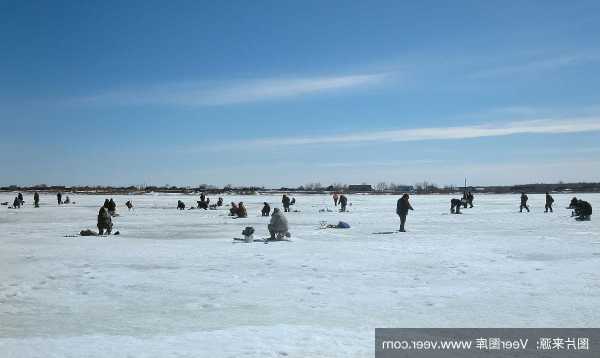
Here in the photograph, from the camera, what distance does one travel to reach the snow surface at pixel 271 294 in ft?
19.9

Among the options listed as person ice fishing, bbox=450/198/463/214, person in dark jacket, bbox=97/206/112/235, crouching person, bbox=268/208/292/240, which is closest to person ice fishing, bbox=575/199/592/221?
person ice fishing, bbox=450/198/463/214

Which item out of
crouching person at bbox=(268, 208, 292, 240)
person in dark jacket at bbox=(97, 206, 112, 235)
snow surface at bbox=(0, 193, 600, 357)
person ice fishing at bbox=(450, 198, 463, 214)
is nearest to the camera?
snow surface at bbox=(0, 193, 600, 357)

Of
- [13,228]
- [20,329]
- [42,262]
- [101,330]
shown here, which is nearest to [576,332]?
[101,330]

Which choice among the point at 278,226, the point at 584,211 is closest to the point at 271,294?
the point at 278,226

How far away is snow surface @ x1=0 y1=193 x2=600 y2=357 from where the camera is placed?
607cm

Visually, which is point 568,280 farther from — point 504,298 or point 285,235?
point 285,235

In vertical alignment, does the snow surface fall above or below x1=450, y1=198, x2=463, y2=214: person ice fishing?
below

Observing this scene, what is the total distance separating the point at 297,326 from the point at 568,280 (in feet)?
19.6

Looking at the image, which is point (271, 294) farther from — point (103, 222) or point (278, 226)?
point (103, 222)

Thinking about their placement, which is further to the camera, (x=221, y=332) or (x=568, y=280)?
(x=568, y=280)

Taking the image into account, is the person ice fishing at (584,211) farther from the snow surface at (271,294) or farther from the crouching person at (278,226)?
the crouching person at (278,226)

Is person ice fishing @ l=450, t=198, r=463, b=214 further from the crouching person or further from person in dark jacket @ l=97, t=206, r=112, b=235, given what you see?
person in dark jacket @ l=97, t=206, r=112, b=235

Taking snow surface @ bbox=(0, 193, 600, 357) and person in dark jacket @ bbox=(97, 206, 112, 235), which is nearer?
snow surface @ bbox=(0, 193, 600, 357)

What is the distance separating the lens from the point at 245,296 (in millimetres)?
8461
